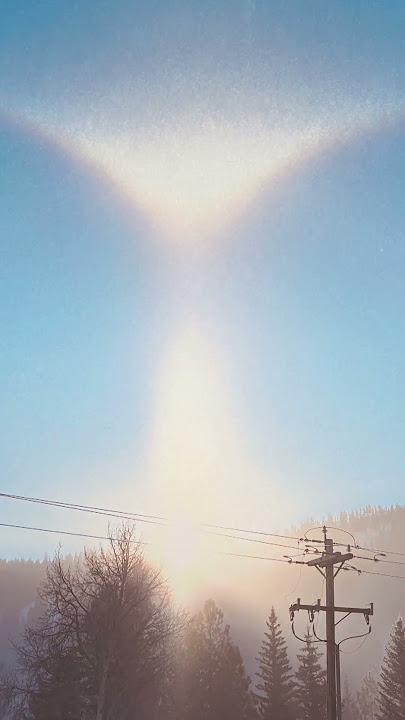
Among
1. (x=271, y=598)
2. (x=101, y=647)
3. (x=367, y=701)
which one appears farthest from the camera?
(x=271, y=598)

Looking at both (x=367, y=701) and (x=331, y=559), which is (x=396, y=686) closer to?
(x=331, y=559)

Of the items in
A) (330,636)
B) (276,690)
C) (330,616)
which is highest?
(330,616)

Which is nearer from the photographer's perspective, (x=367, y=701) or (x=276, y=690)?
(x=276, y=690)

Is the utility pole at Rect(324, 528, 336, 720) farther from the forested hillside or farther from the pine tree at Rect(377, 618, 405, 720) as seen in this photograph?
the forested hillside

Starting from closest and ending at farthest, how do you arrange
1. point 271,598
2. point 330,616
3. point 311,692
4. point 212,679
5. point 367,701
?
1. point 330,616
2. point 212,679
3. point 311,692
4. point 367,701
5. point 271,598

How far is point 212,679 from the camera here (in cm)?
4891

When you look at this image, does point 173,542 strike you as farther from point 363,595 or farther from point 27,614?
point 27,614

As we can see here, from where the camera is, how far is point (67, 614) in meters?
23.5

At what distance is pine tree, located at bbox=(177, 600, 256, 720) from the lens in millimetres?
47031

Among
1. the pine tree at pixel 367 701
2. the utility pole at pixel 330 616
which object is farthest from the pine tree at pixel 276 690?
the pine tree at pixel 367 701

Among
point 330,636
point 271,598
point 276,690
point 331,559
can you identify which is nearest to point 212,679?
point 276,690

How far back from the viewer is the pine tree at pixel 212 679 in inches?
1852

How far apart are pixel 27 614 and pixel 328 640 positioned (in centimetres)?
18002

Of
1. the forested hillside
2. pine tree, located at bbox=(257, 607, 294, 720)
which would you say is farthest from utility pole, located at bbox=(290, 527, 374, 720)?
the forested hillside
